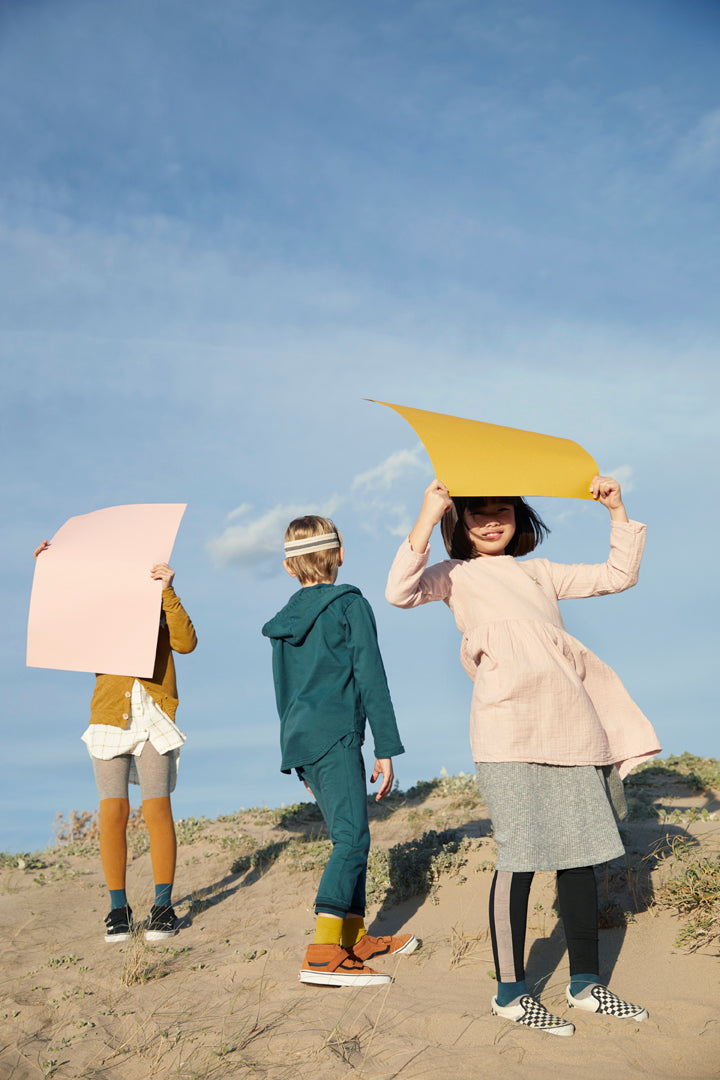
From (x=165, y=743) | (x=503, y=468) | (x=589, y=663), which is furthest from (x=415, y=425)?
(x=165, y=743)

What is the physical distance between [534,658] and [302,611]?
1.36m

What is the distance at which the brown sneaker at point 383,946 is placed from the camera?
4504 mm

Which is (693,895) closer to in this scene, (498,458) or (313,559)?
(498,458)

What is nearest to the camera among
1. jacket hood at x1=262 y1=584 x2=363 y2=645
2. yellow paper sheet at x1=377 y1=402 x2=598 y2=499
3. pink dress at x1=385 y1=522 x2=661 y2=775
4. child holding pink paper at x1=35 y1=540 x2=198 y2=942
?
pink dress at x1=385 y1=522 x2=661 y2=775

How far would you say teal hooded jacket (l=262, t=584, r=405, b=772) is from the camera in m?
4.28

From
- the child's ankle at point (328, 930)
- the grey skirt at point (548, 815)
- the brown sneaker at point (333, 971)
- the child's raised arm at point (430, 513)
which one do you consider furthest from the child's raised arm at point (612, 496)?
the brown sneaker at point (333, 971)

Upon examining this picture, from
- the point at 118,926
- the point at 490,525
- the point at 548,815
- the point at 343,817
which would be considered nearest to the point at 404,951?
the point at 343,817

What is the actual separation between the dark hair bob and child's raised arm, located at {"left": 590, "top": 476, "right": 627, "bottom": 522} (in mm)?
360

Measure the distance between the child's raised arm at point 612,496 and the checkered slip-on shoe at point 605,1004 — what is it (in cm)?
217

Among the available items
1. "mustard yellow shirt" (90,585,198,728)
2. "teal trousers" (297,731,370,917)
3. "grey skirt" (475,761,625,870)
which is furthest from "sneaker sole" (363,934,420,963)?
"mustard yellow shirt" (90,585,198,728)

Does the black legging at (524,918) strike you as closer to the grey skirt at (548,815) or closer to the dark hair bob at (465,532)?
the grey skirt at (548,815)

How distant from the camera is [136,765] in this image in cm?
584

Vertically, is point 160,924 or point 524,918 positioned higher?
point 524,918

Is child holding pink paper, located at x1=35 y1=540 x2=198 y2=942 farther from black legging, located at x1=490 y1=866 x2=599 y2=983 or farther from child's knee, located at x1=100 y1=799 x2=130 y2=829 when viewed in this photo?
black legging, located at x1=490 y1=866 x2=599 y2=983
